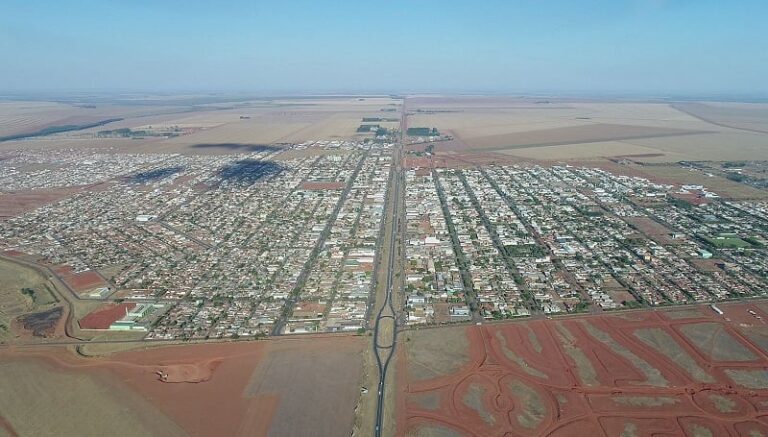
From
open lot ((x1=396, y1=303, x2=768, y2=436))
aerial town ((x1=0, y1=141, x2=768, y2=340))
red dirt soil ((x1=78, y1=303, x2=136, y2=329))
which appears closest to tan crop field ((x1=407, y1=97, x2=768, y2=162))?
aerial town ((x1=0, y1=141, x2=768, y2=340))

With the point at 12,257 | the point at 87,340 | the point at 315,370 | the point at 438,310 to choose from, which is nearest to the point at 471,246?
the point at 438,310

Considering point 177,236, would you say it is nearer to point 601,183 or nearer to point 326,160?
point 326,160

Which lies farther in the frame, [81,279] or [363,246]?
[363,246]

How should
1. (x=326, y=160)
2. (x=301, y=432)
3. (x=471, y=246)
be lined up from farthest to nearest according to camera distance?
(x=326, y=160) < (x=471, y=246) < (x=301, y=432)

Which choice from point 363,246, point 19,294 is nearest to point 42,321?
point 19,294

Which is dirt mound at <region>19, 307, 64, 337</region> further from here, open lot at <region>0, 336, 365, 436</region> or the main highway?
the main highway

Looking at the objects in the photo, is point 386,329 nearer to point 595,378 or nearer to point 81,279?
point 595,378
